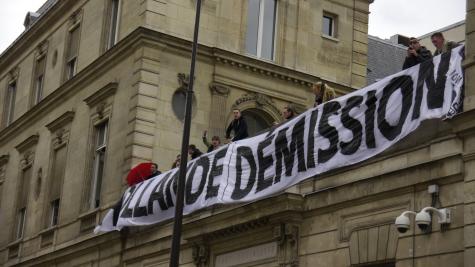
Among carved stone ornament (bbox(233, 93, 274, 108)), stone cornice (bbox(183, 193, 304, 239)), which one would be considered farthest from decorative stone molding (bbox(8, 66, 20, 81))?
stone cornice (bbox(183, 193, 304, 239))

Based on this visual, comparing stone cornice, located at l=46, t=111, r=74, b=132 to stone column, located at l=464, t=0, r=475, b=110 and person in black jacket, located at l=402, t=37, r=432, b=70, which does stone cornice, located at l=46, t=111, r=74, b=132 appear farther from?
stone column, located at l=464, t=0, r=475, b=110

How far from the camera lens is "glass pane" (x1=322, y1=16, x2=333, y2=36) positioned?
33.2m

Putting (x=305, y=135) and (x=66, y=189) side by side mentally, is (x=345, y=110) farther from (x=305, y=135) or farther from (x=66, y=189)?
(x=66, y=189)

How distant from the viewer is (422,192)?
16219mm

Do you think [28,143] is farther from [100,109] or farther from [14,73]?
[100,109]

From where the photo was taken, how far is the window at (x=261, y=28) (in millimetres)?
31372

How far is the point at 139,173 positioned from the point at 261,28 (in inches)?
290

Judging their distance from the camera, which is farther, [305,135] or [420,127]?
[305,135]

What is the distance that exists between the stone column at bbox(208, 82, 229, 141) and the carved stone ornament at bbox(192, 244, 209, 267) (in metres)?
7.03

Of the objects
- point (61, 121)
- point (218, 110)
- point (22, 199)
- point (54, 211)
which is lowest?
point (54, 211)


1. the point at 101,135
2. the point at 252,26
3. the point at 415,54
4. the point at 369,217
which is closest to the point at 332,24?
the point at 252,26

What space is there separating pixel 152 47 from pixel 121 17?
282 cm

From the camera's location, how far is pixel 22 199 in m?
37.0

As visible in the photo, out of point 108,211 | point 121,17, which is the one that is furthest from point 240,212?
point 121,17
